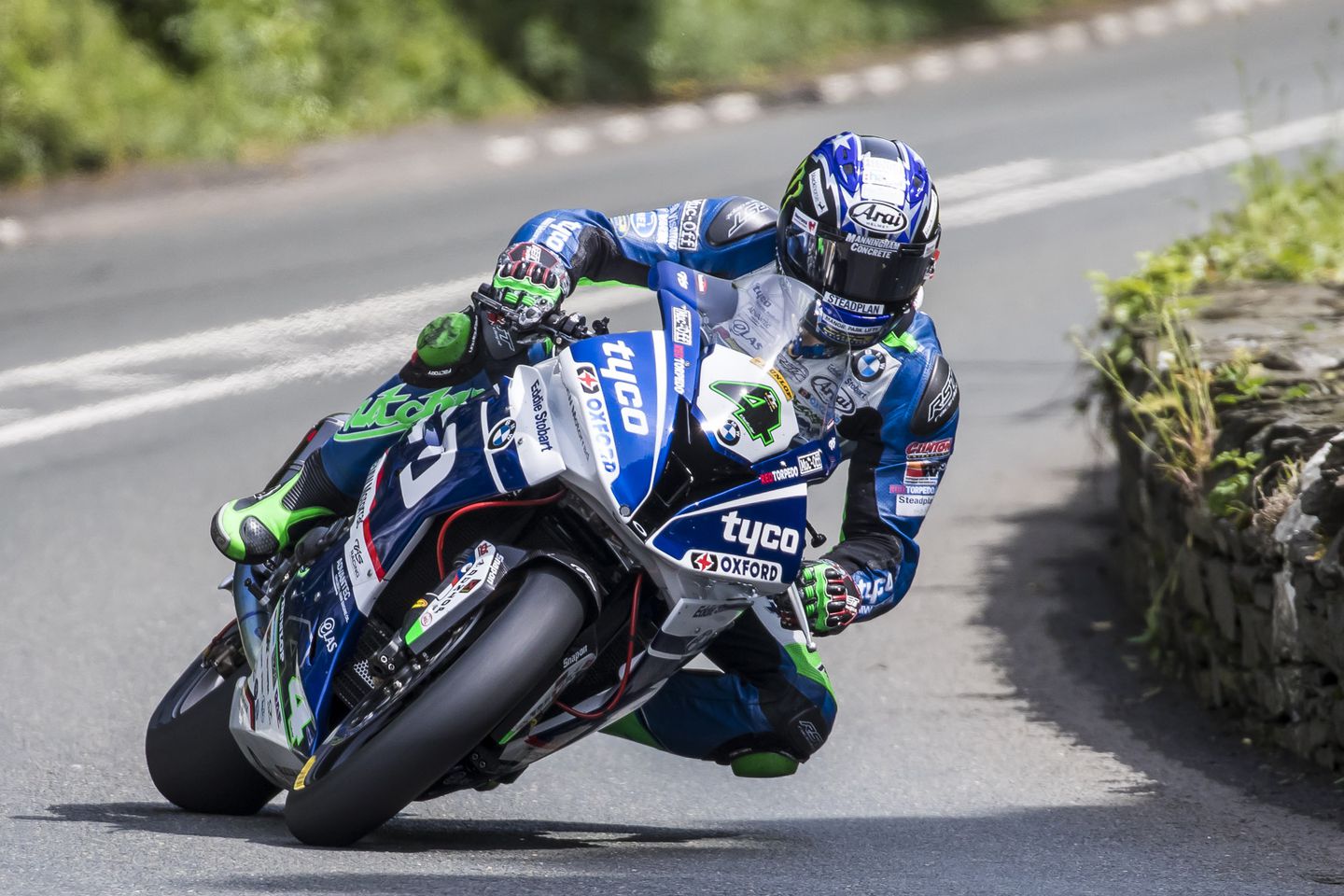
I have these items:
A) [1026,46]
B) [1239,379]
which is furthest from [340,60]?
[1239,379]

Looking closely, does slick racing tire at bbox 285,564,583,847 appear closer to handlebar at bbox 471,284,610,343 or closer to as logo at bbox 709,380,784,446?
as logo at bbox 709,380,784,446

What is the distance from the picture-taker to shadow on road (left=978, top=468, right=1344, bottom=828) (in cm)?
605

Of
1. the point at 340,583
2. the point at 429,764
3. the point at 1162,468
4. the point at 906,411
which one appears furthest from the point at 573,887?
the point at 1162,468

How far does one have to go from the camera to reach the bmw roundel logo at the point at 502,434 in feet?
13.9

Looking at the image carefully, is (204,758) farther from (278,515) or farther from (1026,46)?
(1026,46)

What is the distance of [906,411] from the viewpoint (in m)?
4.73

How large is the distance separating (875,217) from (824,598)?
0.91 metres

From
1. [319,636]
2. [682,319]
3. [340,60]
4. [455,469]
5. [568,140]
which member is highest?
[682,319]

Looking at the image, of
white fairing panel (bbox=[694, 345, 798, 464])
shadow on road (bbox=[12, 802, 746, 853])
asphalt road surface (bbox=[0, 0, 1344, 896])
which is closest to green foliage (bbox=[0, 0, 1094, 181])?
asphalt road surface (bbox=[0, 0, 1344, 896])

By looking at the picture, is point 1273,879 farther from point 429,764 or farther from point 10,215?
point 10,215

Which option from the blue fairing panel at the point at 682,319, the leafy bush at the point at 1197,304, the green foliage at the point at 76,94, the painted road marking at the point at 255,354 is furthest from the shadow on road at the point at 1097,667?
the green foliage at the point at 76,94

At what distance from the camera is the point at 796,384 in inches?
177

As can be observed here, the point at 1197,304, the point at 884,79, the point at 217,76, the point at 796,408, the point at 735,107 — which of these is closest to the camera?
the point at 796,408

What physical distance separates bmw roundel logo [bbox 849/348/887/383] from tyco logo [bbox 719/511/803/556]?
0.56 meters
